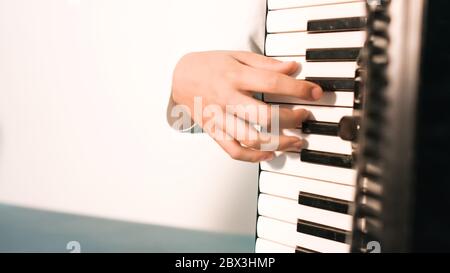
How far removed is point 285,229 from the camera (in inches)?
33.8

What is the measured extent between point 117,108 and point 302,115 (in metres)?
0.69

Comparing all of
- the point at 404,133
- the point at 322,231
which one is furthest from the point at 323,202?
the point at 404,133

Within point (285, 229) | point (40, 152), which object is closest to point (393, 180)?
point (285, 229)

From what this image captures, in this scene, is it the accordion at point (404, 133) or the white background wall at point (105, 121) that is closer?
the accordion at point (404, 133)

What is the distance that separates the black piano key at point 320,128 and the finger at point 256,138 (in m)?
0.03

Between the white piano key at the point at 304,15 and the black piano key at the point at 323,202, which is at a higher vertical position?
the white piano key at the point at 304,15

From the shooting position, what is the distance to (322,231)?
78 cm

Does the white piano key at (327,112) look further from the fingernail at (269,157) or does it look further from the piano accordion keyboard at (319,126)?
the fingernail at (269,157)

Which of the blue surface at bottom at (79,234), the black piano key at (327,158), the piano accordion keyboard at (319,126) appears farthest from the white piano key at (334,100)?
the blue surface at bottom at (79,234)

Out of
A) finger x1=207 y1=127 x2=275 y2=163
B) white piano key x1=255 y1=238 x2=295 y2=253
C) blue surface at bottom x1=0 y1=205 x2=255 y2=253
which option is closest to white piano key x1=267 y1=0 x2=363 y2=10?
finger x1=207 y1=127 x2=275 y2=163

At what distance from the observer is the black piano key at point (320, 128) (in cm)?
76

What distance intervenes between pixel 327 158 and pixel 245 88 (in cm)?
23

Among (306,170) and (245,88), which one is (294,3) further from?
(306,170)
